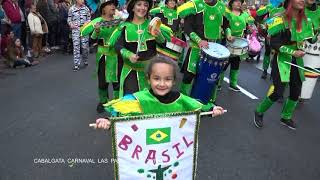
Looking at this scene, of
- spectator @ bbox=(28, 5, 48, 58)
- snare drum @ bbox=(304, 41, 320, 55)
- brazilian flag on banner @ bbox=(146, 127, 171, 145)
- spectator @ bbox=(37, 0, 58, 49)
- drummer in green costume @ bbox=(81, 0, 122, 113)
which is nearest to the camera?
brazilian flag on banner @ bbox=(146, 127, 171, 145)

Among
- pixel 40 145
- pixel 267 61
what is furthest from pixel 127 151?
pixel 267 61

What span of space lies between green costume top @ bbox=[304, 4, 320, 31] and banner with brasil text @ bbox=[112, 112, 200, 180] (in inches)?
138

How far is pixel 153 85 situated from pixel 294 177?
7.41 ft

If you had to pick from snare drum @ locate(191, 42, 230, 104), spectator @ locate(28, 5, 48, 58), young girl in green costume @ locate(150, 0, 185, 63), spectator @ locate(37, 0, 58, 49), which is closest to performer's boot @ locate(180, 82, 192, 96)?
snare drum @ locate(191, 42, 230, 104)

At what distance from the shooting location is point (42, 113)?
22.1 feet

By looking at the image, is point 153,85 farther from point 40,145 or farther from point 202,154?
point 40,145

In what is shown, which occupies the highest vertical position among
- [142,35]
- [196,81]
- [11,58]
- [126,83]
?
[142,35]

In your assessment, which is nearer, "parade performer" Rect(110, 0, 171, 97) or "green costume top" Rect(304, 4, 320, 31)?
"parade performer" Rect(110, 0, 171, 97)

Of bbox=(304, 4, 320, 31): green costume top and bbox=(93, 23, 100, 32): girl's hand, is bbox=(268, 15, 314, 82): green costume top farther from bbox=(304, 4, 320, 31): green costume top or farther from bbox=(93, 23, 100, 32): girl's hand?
bbox=(93, 23, 100, 32): girl's hand

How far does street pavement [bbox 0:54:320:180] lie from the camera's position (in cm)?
460

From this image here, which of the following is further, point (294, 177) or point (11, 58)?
point (11, 58)

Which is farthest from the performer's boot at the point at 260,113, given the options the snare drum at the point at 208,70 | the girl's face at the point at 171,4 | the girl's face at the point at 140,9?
the girl's face at the point at 171,4

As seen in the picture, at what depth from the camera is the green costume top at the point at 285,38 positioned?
555cm

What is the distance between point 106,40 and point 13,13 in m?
6.17
